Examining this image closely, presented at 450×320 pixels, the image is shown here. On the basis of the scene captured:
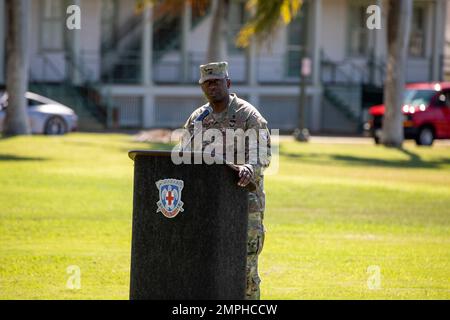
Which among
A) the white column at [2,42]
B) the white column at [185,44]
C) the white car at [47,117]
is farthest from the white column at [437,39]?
the white car at [47,117]

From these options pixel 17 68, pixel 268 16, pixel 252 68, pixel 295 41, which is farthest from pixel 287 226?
pixel 295 41

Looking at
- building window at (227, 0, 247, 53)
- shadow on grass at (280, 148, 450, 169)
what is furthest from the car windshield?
building window at (227, 0, 247, 53)

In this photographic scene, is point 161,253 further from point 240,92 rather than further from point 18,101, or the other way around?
point 240,92

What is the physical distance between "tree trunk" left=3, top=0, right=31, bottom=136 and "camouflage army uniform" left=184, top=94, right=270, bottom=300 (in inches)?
931

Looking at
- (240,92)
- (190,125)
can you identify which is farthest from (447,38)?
(190,125)

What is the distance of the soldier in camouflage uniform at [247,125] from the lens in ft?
25.4

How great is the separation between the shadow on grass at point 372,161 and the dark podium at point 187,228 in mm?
18546

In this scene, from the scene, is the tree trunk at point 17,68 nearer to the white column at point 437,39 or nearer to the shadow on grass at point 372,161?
the shadow on grass at point 372,161

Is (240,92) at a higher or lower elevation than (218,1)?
lower

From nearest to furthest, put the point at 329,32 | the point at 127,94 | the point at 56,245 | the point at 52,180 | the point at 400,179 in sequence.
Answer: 1. the point at 56,245
2. the point at 52,180
3. the point at 400,179
4. the point at 127,94
5. the point at 329,32

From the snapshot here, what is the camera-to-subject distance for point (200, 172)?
23.4 feet

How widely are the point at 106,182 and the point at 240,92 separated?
963 inches

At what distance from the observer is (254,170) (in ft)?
25.1

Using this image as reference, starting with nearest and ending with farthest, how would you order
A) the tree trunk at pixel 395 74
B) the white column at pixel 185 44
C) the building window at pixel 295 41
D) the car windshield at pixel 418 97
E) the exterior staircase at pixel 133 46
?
the tree trunk at pixel 395 74 → the car windshield at pixel 418 97 → the white column at pixel 185 44 → the exterior staircase at pixel 133 46 → the building window at pixel 295 41
